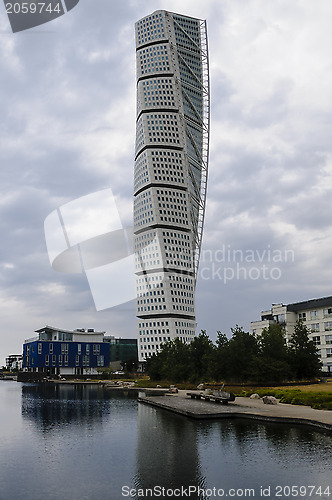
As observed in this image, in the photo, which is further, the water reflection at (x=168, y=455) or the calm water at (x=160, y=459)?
the water reflection at (x=168, y=455)

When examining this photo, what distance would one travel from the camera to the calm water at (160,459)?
1542 cm

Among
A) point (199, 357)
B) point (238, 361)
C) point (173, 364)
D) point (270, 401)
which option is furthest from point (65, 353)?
point (270, 401)

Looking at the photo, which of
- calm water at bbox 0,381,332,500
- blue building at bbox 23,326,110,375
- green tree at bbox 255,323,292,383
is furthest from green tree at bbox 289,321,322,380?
blue building at bbox 23,326,110,375

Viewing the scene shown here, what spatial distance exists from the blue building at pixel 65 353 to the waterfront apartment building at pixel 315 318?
284 ft

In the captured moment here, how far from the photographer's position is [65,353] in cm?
19012

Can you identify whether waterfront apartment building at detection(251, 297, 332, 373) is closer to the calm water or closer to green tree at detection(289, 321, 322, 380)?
green tree at detection(289, 321, 322, 380)

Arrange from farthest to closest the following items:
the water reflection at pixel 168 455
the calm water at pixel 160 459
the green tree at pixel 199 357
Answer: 1. the green tree at pixel 199 357
2. the water reflection at pixel 168 455
3. the calm water at pixel 160 459

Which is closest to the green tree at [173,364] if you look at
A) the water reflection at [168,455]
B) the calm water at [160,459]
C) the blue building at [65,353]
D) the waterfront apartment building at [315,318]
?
the waterfront apartment building at [315,318]

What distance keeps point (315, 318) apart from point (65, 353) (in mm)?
108961

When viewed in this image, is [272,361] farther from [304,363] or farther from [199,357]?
[199,357]

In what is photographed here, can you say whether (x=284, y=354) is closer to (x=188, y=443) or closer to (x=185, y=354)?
(x=185, y=354)

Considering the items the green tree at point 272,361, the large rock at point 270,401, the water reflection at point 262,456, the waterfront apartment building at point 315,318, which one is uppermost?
the waterfront apartment building at point 315,318

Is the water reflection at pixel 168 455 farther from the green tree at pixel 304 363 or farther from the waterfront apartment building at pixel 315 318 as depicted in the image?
the waterfront apartment building at pixel 315 318

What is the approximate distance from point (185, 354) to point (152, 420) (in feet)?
151
